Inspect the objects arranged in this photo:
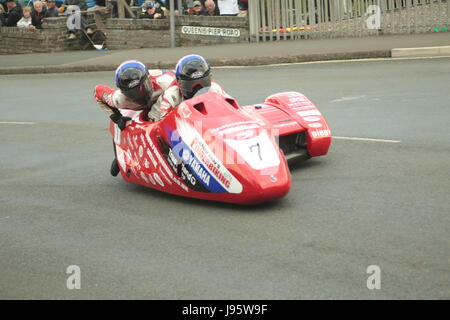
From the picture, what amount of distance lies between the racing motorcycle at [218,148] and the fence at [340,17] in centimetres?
1148

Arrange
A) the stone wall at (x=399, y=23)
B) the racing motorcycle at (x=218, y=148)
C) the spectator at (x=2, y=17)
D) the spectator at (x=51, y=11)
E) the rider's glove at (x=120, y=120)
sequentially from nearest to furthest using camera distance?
1. the racing motorcycle at (x=218, y=148)
2. the rider's glove at (x=120, y=120)
3. the stone wall at (x=399, y=23)
4. the spectator at (x=51, y=11)
5. the spectator at (x=2, y=17)

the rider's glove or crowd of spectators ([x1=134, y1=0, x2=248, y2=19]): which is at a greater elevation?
crowd of spectators ([x1=134, y1=0, x2=248, y2=19])

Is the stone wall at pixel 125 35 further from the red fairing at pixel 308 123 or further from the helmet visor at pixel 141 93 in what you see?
the helmet visor at pixel 141 93

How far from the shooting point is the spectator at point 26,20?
25.5 m

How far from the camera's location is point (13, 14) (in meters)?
25.9

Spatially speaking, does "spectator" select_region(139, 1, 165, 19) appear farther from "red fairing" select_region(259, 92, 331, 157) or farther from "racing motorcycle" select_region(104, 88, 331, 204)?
"racing motorcycle" select_region(104, 88, 331, 204)

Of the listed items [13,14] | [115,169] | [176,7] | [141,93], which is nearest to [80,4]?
[13,14]

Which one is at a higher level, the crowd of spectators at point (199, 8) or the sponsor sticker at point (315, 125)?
the crowd of spectators at point (199, 8)

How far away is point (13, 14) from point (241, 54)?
29.0ft

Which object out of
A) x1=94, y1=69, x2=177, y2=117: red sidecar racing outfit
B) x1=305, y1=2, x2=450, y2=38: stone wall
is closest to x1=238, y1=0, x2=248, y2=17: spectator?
x1=305, y1=2, x2=450, y2=38: stone wall

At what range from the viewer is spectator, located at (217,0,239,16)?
74.1ft

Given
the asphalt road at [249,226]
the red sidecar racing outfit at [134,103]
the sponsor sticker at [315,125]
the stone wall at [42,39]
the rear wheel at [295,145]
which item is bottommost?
the asphalt road at [249,226]

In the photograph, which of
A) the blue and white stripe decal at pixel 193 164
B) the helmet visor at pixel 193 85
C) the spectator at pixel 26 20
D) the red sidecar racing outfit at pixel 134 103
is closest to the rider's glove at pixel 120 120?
the red sidecar racing outfit at pixel 134 103

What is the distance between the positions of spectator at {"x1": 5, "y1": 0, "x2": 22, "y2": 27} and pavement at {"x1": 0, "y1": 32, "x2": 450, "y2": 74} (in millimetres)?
1919
